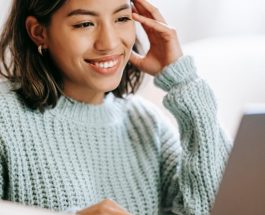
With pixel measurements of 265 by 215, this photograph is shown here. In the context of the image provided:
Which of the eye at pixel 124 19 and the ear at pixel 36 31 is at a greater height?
the eye at pixel 124 19

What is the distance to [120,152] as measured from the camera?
1.28 m

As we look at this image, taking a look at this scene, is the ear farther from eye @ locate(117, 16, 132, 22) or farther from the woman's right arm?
the woman's right arm

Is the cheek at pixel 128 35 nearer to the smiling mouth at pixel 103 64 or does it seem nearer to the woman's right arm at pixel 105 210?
the smiling mouth at pixel 103 64

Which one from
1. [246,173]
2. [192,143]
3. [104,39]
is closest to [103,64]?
[104,39]

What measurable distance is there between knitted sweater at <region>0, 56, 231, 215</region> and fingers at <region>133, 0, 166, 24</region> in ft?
0.39

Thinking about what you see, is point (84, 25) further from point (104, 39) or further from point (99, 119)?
point (99, 119)

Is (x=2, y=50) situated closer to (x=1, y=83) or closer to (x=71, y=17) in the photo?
(x=1, y=83)

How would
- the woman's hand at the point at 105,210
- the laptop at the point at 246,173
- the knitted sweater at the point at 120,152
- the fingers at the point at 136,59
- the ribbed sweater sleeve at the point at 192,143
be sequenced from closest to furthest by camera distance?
the laptop at the point at 246,173 → the woman's hand at the point at 105,210 → the knitted sweater at the point at 120,152 → the ribbed sweater sleeve at the point at 192,143 → the fingers at the point at 136,59

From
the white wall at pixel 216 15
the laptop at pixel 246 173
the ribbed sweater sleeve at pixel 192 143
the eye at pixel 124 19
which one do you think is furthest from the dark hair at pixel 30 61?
the white wall at pixel 216 15

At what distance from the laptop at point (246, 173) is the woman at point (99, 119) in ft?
1.41

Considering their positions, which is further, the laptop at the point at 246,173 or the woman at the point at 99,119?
the woman at the point at 99,119

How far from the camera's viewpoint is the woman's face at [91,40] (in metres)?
1.14

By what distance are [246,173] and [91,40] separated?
535 millimetres

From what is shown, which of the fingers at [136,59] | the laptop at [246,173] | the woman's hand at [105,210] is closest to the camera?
the laptop at [246,173]
